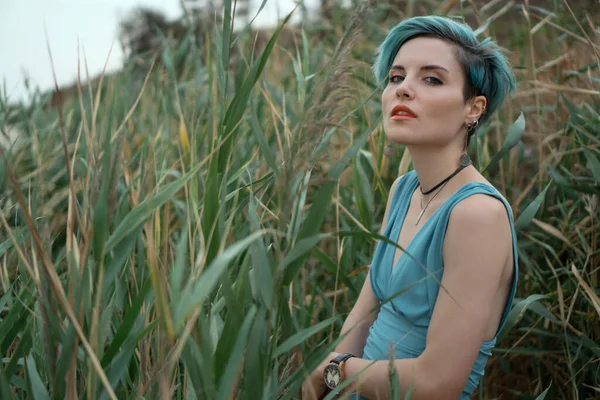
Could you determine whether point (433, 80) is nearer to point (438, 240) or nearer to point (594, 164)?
point (438, 240)

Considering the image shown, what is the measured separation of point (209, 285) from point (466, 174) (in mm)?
710

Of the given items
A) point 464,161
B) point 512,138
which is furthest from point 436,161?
point 512,138

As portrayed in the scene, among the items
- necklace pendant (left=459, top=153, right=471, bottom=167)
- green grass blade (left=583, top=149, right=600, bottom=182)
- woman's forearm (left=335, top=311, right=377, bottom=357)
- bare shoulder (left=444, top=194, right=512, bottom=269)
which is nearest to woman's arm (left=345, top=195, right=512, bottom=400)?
bare shoulder (left=444, top=194, right=512, bottom=269)

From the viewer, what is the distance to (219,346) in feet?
2.65

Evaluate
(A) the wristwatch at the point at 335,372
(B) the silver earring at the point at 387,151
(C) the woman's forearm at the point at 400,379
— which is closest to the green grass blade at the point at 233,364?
(C) the woman's forearm at the point at 400,379

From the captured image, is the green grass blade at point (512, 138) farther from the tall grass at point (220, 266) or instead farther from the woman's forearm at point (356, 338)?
the woman's forearm at point (356, 338)

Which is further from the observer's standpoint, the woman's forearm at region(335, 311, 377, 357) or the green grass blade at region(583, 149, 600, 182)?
the green grass blade at region(583, 149, 600, 182)

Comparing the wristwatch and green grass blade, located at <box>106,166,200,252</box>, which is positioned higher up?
green grass blade, located at <box>106,166,200,252</box>

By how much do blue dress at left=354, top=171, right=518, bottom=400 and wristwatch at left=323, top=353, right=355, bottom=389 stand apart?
0.07 metres

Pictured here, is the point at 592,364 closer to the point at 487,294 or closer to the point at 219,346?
the point at 487,294

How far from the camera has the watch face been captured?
117cm

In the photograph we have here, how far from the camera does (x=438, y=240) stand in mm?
1143

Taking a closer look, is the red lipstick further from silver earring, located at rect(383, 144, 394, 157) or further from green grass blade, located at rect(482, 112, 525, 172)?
silver earring, located at rect(383, 144, 394, 157)

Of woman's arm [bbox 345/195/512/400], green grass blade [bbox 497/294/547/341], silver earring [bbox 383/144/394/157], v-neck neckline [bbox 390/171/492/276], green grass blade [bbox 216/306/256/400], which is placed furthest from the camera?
silver earring [bbox 383/144/394/157]
